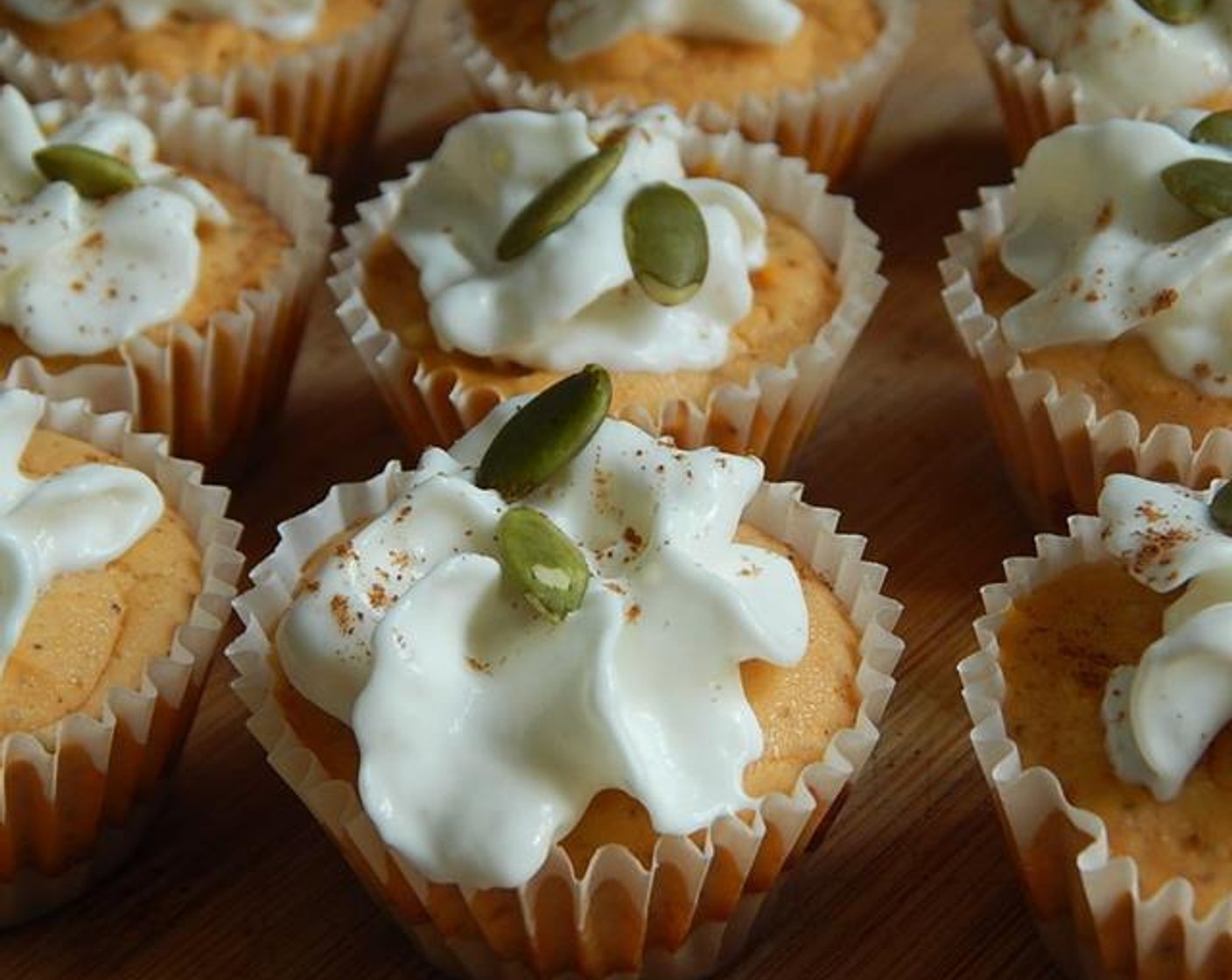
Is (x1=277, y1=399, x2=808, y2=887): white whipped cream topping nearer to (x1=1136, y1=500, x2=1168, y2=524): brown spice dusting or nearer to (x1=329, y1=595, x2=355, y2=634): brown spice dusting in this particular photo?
(x1=329, y1=595, x2=355, y2=634): brown spice dusting

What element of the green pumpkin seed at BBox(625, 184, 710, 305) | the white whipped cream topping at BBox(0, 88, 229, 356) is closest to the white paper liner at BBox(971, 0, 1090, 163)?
the green pumpkin seed at BBox(625, 184, 710, 305)

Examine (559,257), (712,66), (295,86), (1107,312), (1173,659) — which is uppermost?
(1173,659)

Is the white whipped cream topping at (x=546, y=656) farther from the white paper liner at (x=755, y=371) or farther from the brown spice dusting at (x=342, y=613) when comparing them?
the white paper liner at (x=755, y=371)

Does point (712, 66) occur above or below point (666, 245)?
below

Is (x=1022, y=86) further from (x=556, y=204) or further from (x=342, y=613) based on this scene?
(x=342, y=613)

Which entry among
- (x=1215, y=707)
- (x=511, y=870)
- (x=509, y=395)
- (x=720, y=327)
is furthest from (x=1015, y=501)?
(x=511, y=870)

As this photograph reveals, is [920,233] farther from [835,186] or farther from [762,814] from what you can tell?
[762,814]

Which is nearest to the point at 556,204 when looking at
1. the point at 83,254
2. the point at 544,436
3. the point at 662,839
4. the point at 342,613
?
the point at 544,436
